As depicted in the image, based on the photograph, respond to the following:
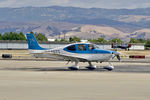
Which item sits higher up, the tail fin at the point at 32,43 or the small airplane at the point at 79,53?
the tail fin at the point at 32,43

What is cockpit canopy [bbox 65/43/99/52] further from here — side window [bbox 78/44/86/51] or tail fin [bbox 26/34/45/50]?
tail fin [bbox 26/34/45/50]

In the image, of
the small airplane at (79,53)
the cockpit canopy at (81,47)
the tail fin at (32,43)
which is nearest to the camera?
the small airplane at (79,53)

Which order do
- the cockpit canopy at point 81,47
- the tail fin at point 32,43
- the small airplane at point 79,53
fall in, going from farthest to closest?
the tail fin at point 32,43 → the cockpit canopy at point 81,47 → the small airplane at point 79,53

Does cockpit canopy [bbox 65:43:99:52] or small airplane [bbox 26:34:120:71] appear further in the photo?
cockpit canopy [bbox 65:43:99:52]

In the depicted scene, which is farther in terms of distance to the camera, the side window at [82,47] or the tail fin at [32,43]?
the tail fin at [32,43]

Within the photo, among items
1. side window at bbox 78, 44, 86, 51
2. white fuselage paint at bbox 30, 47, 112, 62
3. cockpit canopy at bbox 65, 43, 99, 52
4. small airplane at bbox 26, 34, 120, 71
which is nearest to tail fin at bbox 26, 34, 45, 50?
small airplane at bbox 26, 34, 120, 71

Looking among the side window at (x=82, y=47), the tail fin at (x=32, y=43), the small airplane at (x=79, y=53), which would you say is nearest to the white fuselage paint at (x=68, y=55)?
the small airplane at (x=79, y=53)

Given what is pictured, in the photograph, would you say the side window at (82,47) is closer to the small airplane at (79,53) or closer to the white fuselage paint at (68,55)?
the small airplane at (79,53)

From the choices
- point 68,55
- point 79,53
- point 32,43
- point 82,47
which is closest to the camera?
point 68,55

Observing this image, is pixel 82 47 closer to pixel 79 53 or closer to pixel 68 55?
pixel 79 53

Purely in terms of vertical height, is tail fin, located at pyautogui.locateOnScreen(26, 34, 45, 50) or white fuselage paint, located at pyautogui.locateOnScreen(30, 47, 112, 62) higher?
tail fin, located at pyautogui.locateOnScreen(26, 34, 45, 50)

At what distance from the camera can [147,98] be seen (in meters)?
16.9

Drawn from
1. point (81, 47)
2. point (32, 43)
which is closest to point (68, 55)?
point (81, 47)

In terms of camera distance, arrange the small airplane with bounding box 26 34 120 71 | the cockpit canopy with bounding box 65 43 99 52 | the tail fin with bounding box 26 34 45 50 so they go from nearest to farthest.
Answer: the small airplane with bounding box 26 34 120 71 < the cockpit canopy with bounding box 65 43 99 52 < the tail fin with bounding box 26 34 45 50
